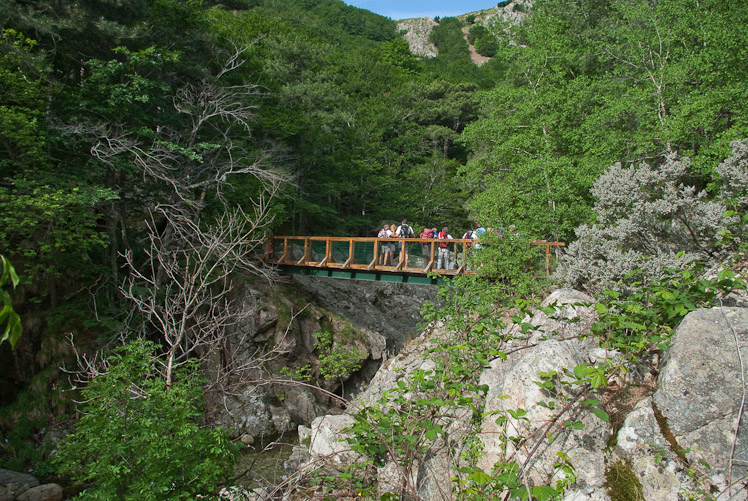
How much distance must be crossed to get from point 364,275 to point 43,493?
8065 millimetres

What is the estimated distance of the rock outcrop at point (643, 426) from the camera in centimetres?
309

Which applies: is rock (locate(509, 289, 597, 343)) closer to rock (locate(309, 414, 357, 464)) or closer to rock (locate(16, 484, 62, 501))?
rock (locate(309, 414, 357, 464))

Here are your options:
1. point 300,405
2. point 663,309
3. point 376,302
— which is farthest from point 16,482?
point 376,302

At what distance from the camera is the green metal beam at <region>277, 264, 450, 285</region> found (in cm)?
1152

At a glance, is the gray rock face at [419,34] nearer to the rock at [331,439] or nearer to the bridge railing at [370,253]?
the bridge railing at [370,253]

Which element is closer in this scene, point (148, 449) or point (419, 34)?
point (148, 449)

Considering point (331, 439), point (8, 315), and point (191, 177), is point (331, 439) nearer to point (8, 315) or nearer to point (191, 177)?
point (8, 315)

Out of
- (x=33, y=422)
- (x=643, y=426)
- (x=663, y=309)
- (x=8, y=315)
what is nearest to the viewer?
(x=8, y=315)

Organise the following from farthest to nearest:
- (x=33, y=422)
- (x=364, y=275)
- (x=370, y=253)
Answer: (x=364, y=275) < (x=370, y=253) < (x=33, y=422)

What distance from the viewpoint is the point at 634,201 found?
24.4 ft

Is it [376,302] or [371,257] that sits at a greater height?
[371,257]

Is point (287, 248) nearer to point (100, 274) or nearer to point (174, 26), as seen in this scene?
point (100, 274)

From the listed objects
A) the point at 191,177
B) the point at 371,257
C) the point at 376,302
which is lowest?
the point at 376,302

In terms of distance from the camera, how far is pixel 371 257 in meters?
12.3
